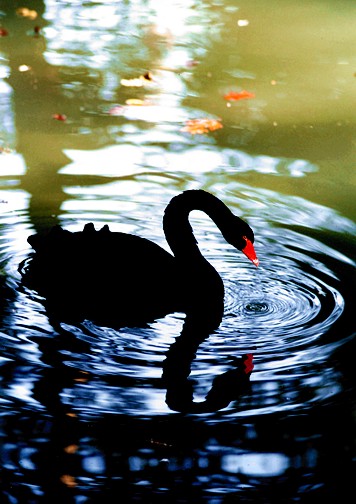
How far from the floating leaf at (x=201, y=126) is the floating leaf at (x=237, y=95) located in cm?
65

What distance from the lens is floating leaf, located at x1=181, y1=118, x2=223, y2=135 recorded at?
7.09 metres

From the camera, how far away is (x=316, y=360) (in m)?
4.07

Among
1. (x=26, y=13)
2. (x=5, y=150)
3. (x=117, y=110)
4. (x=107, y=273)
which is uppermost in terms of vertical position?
(x=26, y=13)

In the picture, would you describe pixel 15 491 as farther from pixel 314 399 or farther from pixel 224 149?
pixel 224 149

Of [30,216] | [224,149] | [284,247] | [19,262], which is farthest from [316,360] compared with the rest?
[224,149]

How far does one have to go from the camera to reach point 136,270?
4656 mm

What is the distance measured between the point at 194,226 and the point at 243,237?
989 millimetres

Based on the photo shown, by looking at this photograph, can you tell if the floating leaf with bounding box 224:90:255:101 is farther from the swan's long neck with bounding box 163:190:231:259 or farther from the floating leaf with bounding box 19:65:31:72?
the swan's long neck with bounding box 163:190:231:259

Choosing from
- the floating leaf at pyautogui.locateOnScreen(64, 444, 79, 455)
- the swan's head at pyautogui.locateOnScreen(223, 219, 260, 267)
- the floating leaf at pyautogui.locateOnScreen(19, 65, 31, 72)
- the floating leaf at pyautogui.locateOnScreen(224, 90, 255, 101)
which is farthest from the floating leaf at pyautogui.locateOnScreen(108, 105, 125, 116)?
the floating leaf at pyautogui.locateOnScreen(64, 444, 79, 455)

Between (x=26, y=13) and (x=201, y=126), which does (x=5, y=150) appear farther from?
(x=26, y=13)

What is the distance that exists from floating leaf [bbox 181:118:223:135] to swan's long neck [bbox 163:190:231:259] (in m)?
2.36

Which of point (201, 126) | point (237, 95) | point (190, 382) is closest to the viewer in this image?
point (190, 382)

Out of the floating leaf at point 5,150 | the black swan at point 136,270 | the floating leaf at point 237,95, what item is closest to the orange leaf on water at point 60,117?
the floating leaf at point 5,150

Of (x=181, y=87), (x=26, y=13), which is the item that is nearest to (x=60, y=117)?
(x=181, y=87)
